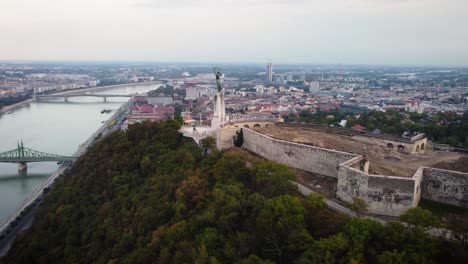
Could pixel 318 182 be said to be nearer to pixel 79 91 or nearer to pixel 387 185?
pixel 387 185

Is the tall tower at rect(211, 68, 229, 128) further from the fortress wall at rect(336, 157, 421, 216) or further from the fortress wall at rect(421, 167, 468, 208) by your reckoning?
the fortress wall at rect(421, 167, 468, 208)

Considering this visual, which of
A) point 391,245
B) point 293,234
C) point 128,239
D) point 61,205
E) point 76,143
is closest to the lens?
point 391,245

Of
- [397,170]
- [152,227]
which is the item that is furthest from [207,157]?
[397,170]

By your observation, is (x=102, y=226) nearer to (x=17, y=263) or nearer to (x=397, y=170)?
(x=17, y=263)

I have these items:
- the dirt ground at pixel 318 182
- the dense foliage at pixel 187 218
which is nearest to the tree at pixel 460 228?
the dense foliage at pixel 187 218

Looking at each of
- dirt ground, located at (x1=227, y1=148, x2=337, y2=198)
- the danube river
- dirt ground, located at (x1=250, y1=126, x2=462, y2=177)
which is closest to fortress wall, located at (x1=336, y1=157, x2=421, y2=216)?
dirt ground, located at (x1=227, y1=148, x2=337, y2=198)

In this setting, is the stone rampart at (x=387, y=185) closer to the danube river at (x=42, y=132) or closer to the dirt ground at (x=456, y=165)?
the dirt ground at (x=456, y=165)

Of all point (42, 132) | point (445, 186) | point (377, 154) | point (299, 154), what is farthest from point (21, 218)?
point (42, 132)
